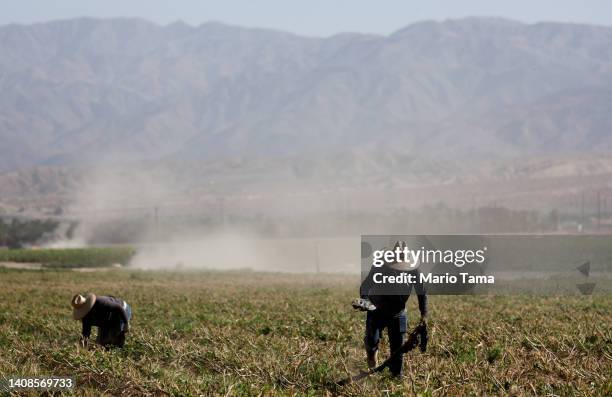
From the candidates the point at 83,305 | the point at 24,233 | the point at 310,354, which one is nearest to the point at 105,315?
the point at 83,305

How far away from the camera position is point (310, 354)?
13.5 metres

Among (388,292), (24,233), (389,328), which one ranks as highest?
(388,292)

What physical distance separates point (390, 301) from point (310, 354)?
167 cm

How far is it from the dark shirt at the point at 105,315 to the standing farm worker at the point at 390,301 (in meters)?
4.23

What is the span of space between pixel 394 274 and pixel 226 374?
2.73 meters

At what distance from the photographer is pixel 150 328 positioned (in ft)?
59.4

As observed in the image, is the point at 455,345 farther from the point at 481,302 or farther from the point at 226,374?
the point at 481,302

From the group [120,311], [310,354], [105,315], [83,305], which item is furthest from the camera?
[105,315]

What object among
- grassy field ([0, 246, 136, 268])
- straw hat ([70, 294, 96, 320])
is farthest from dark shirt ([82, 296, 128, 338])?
grassy field ([0, 246, 136, 268])

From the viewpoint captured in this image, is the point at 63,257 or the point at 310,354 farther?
the point at 63,257

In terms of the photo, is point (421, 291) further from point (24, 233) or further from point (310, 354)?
point (24, 233)

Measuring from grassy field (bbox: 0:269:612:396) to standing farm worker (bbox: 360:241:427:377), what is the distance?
19.7 inches

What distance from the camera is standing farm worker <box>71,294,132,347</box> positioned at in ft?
47.1

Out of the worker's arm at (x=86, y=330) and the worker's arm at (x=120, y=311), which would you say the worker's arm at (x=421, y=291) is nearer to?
the worker's arm at (x=120, y=311)
